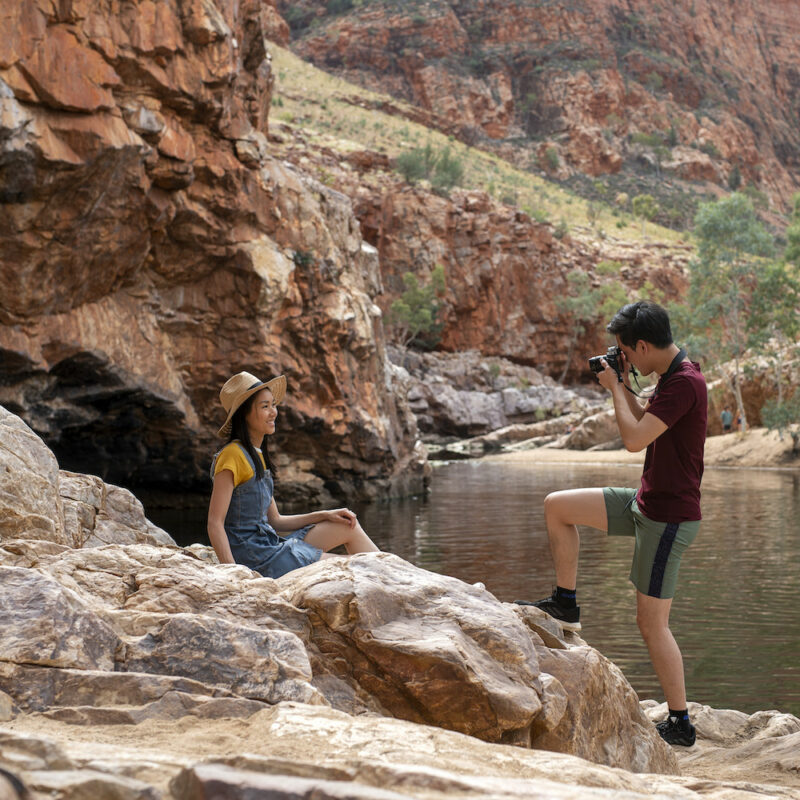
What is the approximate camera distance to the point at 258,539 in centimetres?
541

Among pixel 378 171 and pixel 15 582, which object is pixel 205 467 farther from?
pixel 378 171

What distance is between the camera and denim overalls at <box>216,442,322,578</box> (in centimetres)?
525

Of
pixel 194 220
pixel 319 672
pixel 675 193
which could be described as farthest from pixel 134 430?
pixel 675 193

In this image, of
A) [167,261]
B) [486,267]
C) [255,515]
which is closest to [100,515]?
[255,515]

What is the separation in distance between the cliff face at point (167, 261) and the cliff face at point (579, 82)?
73559mm

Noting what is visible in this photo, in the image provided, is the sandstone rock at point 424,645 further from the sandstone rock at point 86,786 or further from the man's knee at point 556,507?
the sandstone rock at point 86,786

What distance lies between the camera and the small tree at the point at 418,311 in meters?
60.8

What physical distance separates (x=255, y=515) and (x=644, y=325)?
2.44 meters

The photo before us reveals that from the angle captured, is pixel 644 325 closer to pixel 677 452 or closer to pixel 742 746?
pixel 677 452

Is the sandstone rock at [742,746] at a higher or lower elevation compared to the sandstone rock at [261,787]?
lower

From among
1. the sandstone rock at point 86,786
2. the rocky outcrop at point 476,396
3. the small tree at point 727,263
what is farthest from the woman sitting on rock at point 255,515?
the rocky outcrop at point 476,396

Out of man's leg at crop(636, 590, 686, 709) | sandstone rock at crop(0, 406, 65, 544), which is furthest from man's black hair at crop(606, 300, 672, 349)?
sandstone rock at crop(0, 406, 65, 544)

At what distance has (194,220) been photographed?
19484 millimetres

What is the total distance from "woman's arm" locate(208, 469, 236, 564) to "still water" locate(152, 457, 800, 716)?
3.37 metres
